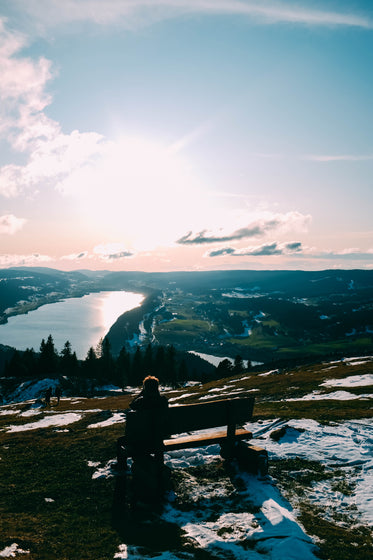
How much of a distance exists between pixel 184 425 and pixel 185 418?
21 cm

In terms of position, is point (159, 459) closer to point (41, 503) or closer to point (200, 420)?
point (200, 420)

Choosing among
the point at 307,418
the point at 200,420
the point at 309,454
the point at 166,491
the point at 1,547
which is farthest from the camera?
the point at 307,418

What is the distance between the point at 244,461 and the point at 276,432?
3292 millimetres

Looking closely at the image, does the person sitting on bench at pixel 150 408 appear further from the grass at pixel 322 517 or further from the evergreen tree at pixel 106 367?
the evergreen tree at pixel 106 367

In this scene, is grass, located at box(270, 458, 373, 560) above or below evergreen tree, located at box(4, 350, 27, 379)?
above

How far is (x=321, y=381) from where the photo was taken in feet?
101

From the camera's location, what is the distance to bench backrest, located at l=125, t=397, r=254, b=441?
31.3 ft

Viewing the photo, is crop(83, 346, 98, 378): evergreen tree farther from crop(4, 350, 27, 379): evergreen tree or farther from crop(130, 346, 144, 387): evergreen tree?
crop(4, 350, 27, 379): evergreen tree

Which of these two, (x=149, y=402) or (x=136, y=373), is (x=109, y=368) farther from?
(x=149, y=402)

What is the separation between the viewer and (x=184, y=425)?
1023 centimetres

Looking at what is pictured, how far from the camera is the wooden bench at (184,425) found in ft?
31.3

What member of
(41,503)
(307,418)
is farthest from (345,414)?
(41,503)

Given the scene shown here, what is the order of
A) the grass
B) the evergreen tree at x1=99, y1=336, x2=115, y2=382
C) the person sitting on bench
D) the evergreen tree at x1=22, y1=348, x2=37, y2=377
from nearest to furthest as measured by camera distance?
the grass → the person sitting on bench → the evergreen tree at x1=22, y1=348, x2=37, y2=377 → the evergreen tree at x1=99, y1=336, x2=115, y2=382

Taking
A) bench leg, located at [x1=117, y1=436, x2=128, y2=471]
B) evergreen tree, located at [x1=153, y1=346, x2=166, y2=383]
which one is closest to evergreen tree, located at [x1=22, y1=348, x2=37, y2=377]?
evergreen tree, located at [x1=153, y1=346, x2=166, y2=383]
